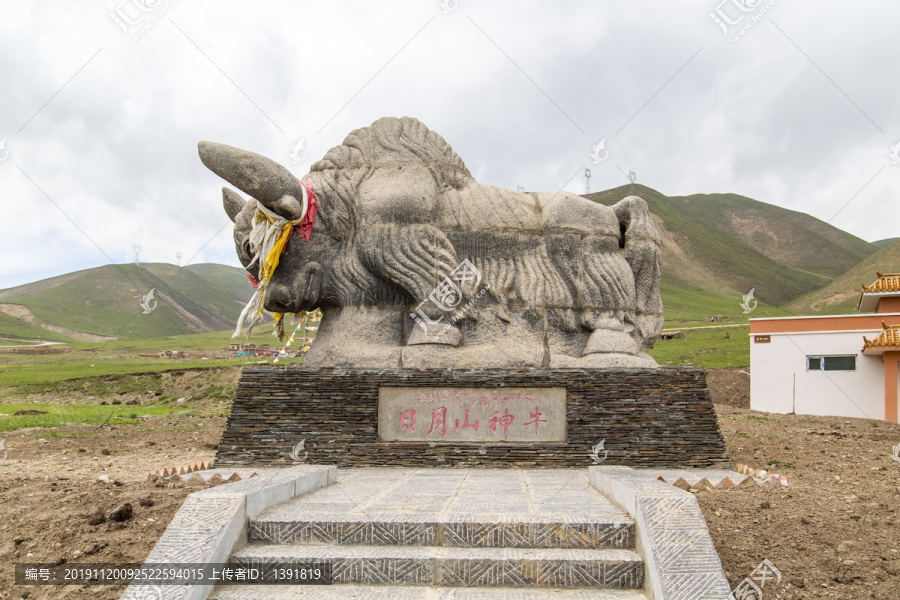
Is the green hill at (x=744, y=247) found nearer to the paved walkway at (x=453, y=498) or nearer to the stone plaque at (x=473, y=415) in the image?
the stone plaque at (x=473, y=415)

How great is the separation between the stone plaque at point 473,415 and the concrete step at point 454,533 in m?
2.65

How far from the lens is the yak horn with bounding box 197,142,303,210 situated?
20.2ft

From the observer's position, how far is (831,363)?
19.1 metres

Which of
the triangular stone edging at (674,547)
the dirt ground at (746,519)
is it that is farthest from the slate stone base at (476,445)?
the triangular stone edging at (674,547)

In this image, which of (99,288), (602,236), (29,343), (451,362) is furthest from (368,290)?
(99,288)

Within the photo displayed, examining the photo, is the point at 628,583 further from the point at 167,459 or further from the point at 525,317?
the point at 167,459

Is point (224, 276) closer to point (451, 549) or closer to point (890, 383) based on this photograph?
point (890, 383)

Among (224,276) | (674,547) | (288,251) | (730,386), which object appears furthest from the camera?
(224,276)

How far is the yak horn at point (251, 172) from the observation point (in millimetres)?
6156

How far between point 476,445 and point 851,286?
57733mm

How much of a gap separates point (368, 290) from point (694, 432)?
11.8ft

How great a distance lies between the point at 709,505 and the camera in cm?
435

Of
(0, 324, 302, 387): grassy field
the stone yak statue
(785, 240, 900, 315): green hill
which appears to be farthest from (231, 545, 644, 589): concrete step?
(785, 240, 900, 315): green hill

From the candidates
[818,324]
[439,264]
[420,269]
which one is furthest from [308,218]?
[818,324]
